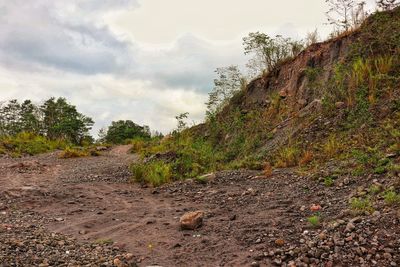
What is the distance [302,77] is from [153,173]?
19.6 feet

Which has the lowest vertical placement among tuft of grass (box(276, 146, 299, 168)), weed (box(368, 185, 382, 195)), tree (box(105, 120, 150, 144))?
weed (box(368, 185, 382, 195))

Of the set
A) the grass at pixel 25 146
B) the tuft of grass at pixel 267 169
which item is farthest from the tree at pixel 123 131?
the tuft of grass at pixel 267 169

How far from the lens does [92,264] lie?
3.72 meters

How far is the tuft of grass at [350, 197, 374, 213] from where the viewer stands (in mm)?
4314

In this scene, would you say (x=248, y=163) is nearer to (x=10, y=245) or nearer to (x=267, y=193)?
(x=267, y=193)

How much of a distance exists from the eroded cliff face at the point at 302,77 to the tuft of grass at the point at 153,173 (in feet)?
14.8

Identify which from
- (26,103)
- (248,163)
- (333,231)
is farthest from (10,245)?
(26,103)

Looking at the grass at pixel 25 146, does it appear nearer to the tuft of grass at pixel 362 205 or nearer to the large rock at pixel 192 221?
the large rock at pixel 192 221

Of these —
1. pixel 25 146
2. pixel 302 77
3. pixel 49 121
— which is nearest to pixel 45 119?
pixel 49 121

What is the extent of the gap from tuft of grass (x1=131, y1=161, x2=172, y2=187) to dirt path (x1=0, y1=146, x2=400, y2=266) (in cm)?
27

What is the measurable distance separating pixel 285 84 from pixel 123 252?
10076mm

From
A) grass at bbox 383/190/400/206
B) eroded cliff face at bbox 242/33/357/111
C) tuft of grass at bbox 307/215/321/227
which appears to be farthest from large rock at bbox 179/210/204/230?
eroded cliff face at bbox 242/33/357/111

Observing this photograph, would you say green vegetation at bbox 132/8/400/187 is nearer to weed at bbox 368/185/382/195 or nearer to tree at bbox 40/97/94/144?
weed at bbox 368/185/382/195

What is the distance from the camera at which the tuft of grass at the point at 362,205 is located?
431cm
